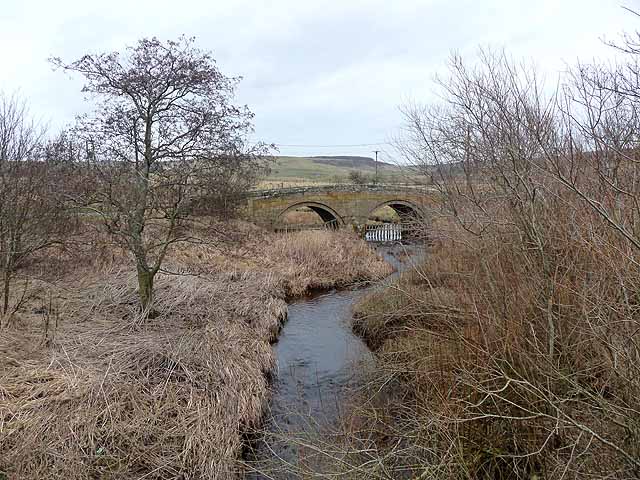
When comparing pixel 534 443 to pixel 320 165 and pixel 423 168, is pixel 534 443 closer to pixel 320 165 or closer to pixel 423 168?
pixel 423 168

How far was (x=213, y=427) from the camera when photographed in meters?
6.82

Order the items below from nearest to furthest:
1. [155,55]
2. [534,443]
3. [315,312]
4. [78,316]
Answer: [534,443] → [155,55] → [78,316] → [315,312]

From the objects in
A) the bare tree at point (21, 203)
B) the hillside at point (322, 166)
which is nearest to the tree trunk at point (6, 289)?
the bare tree at point (21, 203)

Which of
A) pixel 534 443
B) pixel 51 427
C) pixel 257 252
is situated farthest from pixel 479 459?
pixel 257 252

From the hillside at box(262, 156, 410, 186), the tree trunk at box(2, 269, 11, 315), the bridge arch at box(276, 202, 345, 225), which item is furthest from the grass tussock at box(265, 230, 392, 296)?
the hillside at box(262, 156, 410, 186)

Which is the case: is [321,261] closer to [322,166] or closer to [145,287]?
[145,287]

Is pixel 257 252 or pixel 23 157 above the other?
pixel 23 157

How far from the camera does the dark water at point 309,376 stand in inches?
276

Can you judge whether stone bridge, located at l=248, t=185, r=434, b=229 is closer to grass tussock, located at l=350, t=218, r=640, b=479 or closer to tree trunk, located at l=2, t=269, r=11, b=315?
tree trunk, located at l=2, t=269, r=11, b=315

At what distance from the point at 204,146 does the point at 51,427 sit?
18.8 ft

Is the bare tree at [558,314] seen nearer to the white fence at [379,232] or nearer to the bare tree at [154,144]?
the bare tree at [154,144]

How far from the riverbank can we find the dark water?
39 centimetres

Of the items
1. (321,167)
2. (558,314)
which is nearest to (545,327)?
(558,314)

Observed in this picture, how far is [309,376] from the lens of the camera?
9.88 metres
